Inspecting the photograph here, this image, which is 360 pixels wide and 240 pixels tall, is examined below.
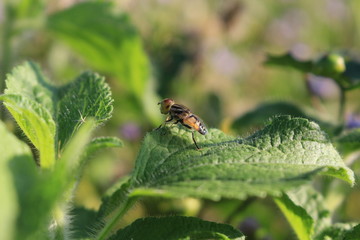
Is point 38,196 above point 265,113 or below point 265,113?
below

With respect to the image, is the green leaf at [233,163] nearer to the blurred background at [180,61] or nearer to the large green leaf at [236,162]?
the large green leaf at [236,162]

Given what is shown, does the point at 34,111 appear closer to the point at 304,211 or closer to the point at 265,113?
the point at 304,211

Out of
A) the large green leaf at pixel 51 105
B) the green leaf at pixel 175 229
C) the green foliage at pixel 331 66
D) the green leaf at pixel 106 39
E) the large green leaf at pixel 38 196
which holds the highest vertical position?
the green leaf at pixel 106 39

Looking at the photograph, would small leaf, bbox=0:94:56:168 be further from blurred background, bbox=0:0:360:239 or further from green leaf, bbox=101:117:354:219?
blurred background, bbox=0:0:360:239

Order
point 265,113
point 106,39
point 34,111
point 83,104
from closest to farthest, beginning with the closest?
point 34,111 → point 83,104 → point 265,113 → point 106,39

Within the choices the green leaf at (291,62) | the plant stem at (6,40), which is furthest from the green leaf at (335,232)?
the plant stem at (6,40)

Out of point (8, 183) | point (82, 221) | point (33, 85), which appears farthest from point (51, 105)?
point (8, 183)
